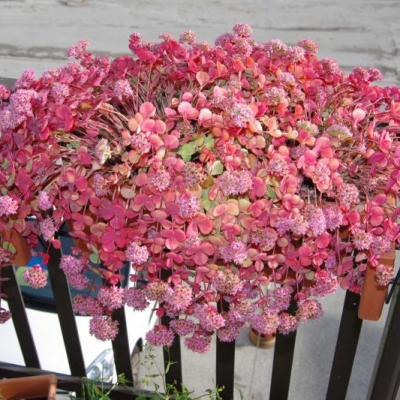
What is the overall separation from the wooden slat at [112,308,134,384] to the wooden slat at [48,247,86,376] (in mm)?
96

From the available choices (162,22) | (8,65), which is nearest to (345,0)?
(162,22)


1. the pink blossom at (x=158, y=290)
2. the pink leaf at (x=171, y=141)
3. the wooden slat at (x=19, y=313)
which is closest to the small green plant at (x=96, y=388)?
the wooden slat at (x=19, y=313)

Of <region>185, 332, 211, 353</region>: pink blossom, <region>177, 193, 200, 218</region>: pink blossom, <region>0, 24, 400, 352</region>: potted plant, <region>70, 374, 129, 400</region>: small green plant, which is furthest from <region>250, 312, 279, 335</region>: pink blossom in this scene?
<region>70, 374, 129, 400</region>: small green plant

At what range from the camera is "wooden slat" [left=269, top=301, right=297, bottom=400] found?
1308 millimetres

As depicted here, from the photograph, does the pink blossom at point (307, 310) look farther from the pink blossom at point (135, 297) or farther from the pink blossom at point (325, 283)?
the pink blossom at point (135, 297)

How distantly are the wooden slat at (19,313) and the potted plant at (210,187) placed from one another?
242 millimetres

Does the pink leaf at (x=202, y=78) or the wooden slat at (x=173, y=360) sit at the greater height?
the pink leaf at (x=202, y=78)

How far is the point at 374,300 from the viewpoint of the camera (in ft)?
3.60

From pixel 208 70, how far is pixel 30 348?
2.81 ft

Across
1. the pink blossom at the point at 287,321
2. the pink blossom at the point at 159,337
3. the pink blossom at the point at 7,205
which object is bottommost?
the pink blossom at the point at 159,337

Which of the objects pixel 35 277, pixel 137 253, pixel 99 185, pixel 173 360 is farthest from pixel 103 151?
pixel 173 360

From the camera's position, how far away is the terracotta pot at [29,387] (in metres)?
1.38

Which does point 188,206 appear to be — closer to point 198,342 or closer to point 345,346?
point 198,342

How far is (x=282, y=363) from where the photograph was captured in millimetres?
1367
